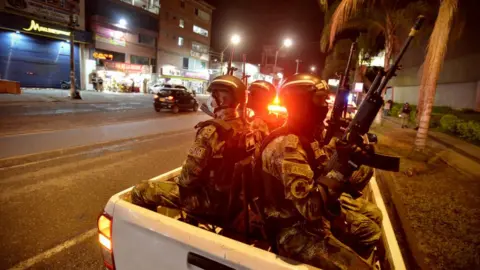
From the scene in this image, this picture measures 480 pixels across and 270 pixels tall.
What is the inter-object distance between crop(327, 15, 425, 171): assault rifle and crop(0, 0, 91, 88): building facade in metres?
29.6

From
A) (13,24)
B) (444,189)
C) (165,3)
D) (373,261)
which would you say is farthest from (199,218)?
(165,3)

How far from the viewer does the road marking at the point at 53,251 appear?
9.74 feet

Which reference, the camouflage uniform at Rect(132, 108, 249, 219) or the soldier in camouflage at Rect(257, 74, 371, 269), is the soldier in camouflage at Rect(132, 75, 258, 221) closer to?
the camouflage uniform at Rect(132, 108, 249, 219)

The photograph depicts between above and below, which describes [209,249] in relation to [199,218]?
above

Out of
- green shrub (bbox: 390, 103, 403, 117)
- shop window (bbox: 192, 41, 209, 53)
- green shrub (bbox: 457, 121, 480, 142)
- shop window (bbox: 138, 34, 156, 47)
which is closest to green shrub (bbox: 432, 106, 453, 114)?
green shrub (bbox: 457, 121, 480, 142)

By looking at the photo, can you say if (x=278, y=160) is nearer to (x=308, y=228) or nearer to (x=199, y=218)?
(x=308, y=228)

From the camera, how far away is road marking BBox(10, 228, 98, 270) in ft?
9.74

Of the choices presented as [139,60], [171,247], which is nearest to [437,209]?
[171,247]

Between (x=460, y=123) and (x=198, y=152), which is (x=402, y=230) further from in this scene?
(x=460, y=123)

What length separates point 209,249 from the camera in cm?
144

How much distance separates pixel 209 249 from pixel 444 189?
6.91m

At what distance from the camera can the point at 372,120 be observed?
177 cm

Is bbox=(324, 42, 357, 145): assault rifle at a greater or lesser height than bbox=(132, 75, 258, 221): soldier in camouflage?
greater

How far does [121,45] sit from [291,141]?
130 ft
